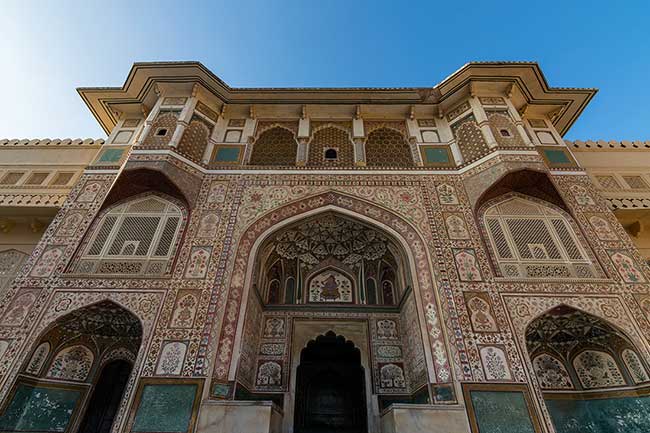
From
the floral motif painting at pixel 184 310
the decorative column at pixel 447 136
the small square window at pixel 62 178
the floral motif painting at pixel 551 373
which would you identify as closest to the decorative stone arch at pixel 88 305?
the floral motif painting at pixel 184 310

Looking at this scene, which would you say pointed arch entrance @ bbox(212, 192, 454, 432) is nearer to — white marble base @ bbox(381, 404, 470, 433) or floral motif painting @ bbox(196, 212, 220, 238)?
white marble base @ bbox(381, 404, 470, 433)

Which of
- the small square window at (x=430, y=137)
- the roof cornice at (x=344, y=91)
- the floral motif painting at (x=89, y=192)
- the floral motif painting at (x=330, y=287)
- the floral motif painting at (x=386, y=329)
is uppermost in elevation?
the roof cornice at (x=344, y=91)

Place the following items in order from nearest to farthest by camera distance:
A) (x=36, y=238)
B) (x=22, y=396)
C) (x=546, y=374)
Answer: (x=22, y=396), (x=546, y=374), (x=36, y=238)

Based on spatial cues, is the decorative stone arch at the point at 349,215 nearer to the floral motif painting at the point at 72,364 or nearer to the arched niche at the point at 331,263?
the arched niche at the point at 331,263

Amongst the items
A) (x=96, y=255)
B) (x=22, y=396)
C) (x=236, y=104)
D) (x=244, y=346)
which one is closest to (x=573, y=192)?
(x=244, y=346)

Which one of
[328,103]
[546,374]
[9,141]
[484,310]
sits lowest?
[546,374]

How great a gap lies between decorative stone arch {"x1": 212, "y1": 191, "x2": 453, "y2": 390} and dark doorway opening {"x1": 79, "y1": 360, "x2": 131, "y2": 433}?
7.22ft

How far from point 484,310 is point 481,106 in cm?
485

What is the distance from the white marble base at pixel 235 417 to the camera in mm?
4254

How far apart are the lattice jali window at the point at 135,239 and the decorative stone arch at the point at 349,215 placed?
1221 mm

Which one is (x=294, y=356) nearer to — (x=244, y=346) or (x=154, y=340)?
(x=244, y=346)

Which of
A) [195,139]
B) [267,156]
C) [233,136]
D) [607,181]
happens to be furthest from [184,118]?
[607,181]

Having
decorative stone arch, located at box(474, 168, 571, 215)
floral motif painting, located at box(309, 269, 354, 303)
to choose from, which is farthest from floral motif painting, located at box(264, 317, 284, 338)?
decorative stone arch, located at box(474, 168, 571, 215)

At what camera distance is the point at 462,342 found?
5047 millimetres
